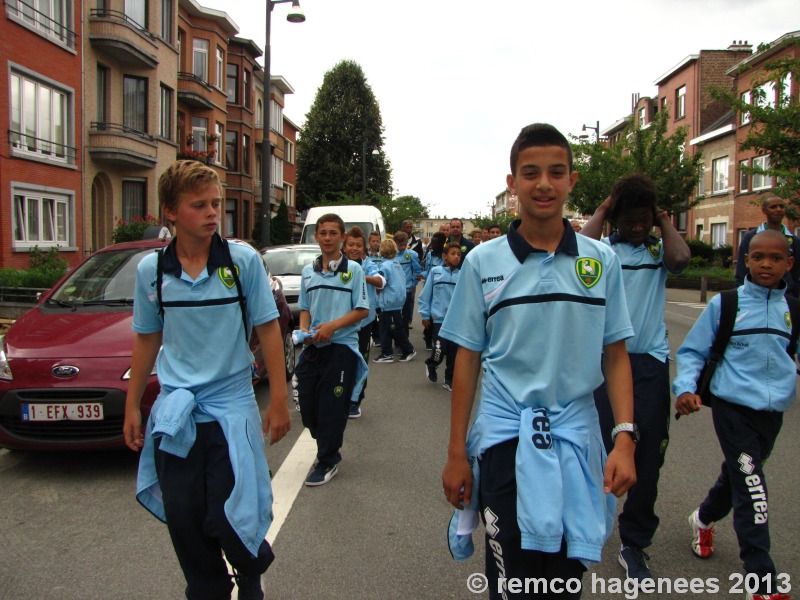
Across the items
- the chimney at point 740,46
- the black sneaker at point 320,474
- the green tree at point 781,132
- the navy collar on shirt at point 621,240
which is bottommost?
the black sneaker at point 320,474

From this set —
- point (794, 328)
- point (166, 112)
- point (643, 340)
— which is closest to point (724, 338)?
point (794, 328)

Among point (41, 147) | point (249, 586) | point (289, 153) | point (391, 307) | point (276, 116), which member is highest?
point (276, 116)

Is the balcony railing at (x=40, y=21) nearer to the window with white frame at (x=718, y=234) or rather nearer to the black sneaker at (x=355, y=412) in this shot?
the black sneaker at (x=355, y=412)

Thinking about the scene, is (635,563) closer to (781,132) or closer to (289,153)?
(781,132)

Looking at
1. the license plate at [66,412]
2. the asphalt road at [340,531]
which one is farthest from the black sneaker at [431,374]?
the license plate at [66,412]

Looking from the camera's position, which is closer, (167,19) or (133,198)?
(133,198)

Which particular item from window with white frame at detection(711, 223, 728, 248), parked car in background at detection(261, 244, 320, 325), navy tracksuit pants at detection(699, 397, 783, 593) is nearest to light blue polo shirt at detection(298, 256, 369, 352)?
navy tracksuit pants at detection(699, 397, 783, 593)

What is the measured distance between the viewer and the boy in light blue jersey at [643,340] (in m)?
3.48

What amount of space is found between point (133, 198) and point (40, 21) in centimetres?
724

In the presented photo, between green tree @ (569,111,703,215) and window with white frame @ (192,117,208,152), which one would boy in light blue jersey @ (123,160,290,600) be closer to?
green tree @ (569,111,703,215)

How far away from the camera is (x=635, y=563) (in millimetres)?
3547

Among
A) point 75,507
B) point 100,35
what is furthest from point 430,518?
point 100,35

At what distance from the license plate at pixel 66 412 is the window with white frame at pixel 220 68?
1340 inches

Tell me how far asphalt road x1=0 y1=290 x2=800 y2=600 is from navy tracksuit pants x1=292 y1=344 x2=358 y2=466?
31 cm
